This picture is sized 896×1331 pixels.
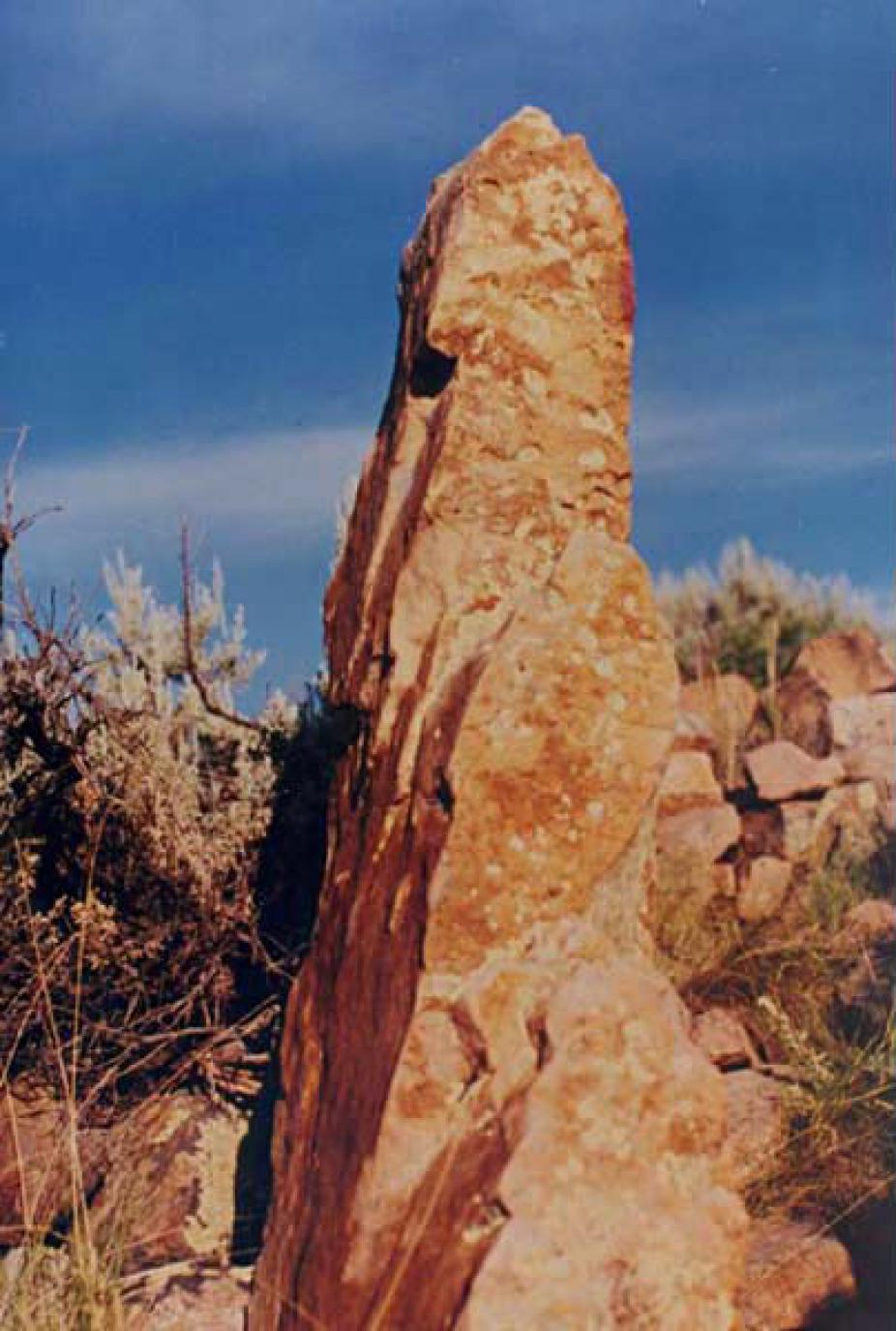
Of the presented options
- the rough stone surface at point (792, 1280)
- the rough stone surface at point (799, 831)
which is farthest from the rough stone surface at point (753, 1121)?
the rough stone surface at point (799, 831)

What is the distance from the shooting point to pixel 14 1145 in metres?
4.75

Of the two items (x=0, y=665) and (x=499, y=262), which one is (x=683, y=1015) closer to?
(x=499, y=262)

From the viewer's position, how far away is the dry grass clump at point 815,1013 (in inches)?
200

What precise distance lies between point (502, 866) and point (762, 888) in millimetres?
4425

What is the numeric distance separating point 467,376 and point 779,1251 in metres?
2.79

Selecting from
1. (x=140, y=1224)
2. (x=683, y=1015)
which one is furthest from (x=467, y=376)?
(x=140, y=1224)

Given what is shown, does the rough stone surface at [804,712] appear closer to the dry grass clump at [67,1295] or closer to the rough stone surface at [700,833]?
the rough stone surface at [700,833]

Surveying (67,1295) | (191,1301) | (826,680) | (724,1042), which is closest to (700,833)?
(724,1042)

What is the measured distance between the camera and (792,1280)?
174 inches

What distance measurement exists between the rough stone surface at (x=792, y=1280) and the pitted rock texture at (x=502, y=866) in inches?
57.7

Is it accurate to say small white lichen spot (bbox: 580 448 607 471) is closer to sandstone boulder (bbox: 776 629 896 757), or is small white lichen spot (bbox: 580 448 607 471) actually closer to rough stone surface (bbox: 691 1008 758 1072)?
rough stone surface (bbox: 691 1008 758 1072)

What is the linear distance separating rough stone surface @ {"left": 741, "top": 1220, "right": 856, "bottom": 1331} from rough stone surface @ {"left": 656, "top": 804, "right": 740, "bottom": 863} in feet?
8.91

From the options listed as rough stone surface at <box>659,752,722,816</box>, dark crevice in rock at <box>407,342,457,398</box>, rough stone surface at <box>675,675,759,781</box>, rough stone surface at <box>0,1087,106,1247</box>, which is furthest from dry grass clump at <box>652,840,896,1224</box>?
dark crevice in rock at <box>407,342,457,398</box>

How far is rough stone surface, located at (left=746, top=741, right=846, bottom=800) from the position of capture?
812 centimetres
